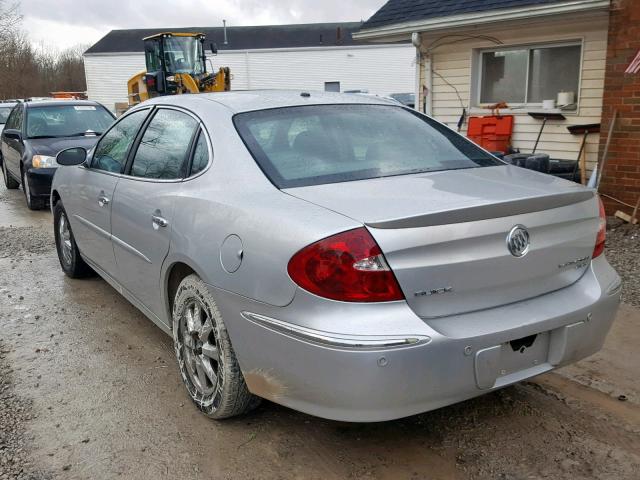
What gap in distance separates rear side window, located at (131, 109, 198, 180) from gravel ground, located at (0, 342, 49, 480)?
1.45 metres

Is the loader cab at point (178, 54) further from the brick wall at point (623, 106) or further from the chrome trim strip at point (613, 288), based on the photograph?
the chrome trim strip at point (613, 288)

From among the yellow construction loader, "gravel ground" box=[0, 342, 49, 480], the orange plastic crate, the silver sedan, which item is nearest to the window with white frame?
the orange plastic crate

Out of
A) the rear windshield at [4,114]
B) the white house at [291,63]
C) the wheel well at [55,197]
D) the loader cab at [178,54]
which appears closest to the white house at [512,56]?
the wheel well at [55,197]

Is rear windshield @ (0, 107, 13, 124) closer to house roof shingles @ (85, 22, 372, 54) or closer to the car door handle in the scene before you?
the car door handle

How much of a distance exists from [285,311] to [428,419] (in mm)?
1156

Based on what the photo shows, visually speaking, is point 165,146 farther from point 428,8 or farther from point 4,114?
point 4,114

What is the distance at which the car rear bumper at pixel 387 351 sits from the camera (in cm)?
225

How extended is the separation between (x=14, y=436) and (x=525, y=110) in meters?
8.36

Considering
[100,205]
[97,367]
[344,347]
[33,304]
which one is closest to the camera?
[344,347]

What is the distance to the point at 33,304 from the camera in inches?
197

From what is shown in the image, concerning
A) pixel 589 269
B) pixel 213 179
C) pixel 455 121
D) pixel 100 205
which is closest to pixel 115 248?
pixel 100 205

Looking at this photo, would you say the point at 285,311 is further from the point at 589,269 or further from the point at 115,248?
the point at 115,248

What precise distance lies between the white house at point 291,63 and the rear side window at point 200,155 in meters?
40.3

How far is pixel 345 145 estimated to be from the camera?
3164 millimetres
